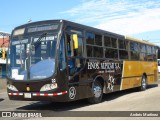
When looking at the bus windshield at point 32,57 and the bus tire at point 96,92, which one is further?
the bus tire at point 96,92

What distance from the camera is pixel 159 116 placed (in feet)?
32.9

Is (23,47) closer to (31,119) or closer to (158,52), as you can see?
(31,119)

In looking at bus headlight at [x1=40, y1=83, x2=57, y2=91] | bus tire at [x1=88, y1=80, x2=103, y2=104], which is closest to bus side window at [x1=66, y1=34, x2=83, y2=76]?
bus headlight at [x1=40, y1=83, x2=57, y2=91]

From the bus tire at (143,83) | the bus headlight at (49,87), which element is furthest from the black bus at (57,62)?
the bus tire at (143,83)

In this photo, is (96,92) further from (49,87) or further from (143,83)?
(143,83)

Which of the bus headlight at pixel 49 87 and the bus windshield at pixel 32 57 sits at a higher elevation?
the bus windshield at pixel 32 57

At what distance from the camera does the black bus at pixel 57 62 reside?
37.2ft

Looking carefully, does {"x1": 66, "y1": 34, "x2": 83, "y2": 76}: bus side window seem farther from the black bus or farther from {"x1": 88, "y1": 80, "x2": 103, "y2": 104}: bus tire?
{"x1": 88, "y1": 80, "x2": 103, "y2": 104}: bus tire

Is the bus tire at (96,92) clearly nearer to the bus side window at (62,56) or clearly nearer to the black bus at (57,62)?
the black bus at (57,62)

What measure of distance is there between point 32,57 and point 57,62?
100 centimetres

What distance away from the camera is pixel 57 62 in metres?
11.3

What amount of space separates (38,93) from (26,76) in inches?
29.4

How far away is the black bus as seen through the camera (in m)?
11.3

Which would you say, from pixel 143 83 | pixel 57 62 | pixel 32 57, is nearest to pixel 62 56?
pixel 57 62
